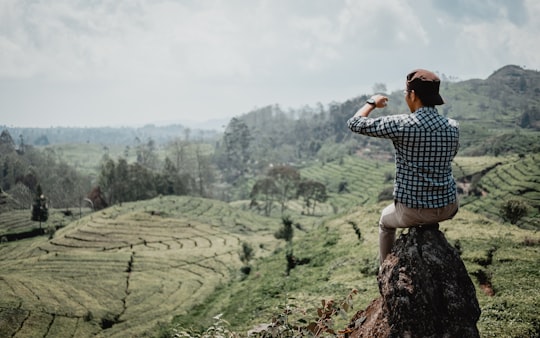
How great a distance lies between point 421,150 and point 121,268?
4253 cm

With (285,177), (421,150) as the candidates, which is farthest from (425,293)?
(285,177)

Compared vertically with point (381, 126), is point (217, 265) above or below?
below

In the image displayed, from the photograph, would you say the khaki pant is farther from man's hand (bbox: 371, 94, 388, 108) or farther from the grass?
the grass

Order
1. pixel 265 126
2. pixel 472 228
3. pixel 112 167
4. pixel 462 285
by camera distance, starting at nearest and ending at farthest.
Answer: pixel 462 285 → pixel 472 228 → pixel 112 167 → pixel 265 126

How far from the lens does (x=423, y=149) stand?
3.53 metres

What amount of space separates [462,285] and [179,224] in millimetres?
61608

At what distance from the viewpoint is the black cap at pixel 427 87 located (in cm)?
363

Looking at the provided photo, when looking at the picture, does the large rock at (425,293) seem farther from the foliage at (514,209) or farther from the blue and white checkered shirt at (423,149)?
the foliage at (514,209)

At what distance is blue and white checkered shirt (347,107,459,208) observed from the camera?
351cm

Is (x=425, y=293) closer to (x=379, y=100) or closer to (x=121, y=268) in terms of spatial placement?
(x=379, y=100)

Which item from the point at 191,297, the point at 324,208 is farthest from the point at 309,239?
the point at 324,208

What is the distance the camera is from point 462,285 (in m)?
3.80

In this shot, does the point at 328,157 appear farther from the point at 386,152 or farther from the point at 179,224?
the point at 179,224

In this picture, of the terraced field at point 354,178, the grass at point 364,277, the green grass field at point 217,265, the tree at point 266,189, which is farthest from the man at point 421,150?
the tree at point 266,189
